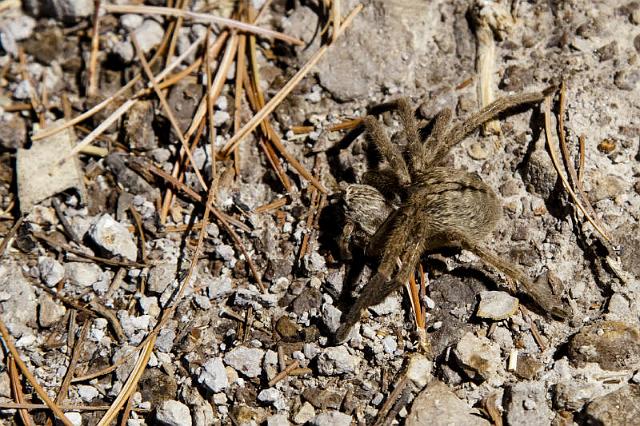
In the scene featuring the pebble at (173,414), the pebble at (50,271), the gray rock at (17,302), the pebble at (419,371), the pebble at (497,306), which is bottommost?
the pebble at (173,414)

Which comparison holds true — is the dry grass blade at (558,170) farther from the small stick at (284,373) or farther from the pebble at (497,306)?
the small stick at (284,373)

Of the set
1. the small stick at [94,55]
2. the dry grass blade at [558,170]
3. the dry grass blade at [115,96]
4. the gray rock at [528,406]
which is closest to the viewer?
the gray rock at [528,406]

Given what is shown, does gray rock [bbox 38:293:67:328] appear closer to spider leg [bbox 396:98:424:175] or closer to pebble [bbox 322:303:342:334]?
pebble [bbox 322:303:342:334]

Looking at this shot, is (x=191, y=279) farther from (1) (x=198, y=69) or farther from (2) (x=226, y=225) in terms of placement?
(1) (x=198, y=69)

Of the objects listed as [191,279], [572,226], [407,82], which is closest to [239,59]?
[407,82]

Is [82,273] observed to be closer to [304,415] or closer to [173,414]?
[173,414]

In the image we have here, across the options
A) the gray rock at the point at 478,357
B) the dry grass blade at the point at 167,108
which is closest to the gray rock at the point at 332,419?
the gray rock at the point at 478,357
